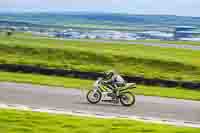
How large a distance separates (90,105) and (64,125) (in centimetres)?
729

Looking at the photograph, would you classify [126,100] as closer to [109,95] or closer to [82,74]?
[109,95]

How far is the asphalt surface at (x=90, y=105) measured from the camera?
20312mm

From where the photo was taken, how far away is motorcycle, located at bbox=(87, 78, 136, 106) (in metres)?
22.1

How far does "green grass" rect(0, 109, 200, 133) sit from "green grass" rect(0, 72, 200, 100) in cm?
1160

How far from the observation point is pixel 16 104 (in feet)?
68.8

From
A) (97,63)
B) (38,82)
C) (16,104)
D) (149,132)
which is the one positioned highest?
(97,63)

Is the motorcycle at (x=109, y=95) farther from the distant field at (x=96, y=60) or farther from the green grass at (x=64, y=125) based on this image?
the distant field at (x=96, y=60)

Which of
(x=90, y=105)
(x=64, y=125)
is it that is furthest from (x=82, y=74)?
(x=64, y=125)

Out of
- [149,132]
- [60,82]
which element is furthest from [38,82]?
[149,132]

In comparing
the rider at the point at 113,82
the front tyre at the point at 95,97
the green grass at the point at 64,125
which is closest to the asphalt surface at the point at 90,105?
the front tyre at the point at 95,97

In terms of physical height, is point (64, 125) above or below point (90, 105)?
below

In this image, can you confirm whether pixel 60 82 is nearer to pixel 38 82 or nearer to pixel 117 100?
pixel 38 82

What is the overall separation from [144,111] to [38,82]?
32.1ft

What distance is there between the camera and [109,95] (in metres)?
22.2
